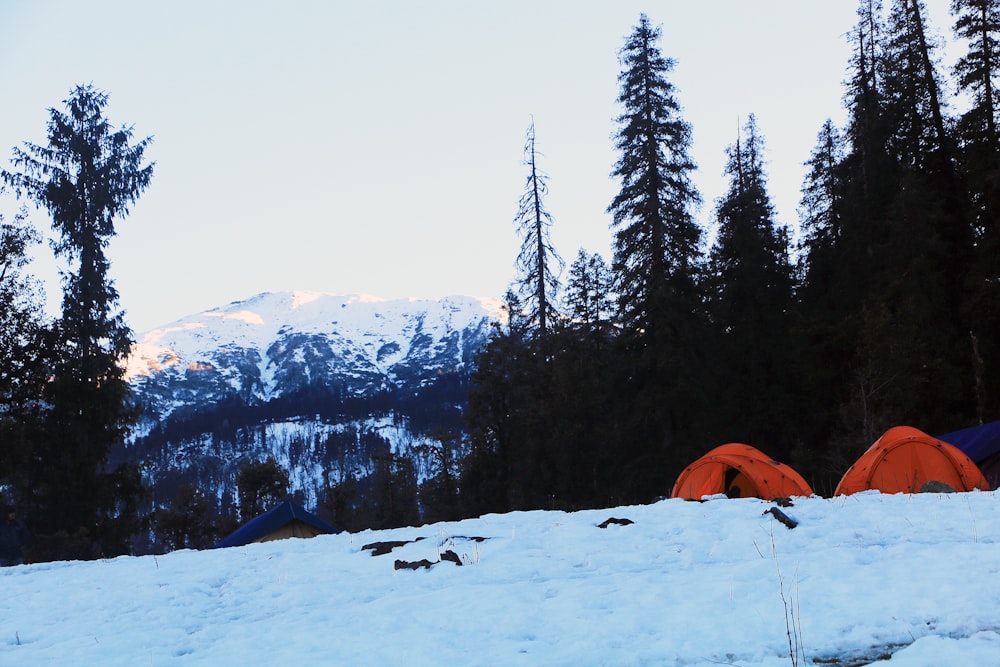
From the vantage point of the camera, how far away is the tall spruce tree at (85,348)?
898 inches

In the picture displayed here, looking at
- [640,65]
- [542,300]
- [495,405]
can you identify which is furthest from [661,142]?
A: [495,405]

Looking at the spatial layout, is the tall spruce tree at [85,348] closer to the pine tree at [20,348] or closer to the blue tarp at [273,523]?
the pine tree at [20,348]

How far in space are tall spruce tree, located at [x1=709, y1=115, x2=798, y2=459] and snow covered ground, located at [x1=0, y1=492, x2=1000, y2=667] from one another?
2213 centimetres

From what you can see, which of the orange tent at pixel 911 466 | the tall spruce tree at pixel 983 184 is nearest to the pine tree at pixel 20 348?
the orange tent at pixel 911 466

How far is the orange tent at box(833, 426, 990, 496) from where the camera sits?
474 inches

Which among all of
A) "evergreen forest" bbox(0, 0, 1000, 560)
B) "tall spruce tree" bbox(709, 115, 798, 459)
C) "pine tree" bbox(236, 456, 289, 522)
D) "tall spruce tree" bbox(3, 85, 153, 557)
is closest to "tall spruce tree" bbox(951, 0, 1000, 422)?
"evergreen forest" bbox(0, 0, 1000, 560)

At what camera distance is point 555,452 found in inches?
1157

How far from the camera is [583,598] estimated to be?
5.32 m

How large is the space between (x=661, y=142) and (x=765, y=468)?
54.7 ft

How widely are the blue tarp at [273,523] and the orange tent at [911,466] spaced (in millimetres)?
12659

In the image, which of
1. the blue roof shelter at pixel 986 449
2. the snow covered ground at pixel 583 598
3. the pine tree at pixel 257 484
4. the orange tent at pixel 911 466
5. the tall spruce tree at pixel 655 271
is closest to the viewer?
the snow covered ground at pixel 583 598

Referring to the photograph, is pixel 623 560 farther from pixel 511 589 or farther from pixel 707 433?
pixel 707 433

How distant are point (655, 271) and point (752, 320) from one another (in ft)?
32.1

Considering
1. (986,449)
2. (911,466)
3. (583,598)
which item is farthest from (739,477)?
(583,598)
